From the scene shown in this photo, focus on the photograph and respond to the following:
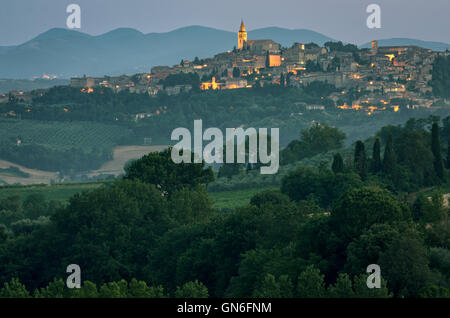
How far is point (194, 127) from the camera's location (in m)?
128

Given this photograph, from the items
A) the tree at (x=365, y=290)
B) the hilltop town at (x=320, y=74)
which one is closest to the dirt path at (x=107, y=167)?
the hilltop town at (x=320, y=74)

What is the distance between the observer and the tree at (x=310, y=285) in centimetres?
1791

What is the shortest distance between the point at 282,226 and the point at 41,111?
357 feet

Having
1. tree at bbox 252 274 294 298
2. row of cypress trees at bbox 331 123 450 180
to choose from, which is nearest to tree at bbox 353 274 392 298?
tree at bbox 252 274 294 298

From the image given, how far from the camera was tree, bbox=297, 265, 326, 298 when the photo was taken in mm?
17906

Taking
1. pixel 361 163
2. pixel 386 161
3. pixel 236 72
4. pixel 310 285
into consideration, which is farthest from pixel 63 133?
pixel 310 285

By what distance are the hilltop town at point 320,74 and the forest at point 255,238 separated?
3094 inches

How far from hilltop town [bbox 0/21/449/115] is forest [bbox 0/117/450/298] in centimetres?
7860

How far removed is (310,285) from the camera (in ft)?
59.5

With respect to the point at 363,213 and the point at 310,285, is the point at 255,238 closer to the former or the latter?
the point at 363,213

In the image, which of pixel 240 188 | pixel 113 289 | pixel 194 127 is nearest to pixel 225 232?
pixel 113 289

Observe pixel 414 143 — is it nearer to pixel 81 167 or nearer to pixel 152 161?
pixel 152 161

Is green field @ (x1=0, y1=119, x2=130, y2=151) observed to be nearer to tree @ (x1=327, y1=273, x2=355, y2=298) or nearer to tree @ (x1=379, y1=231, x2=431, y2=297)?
tree @ (x1=379, y1=231, x2=431, y2=297)

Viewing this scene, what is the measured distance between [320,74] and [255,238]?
354ft
